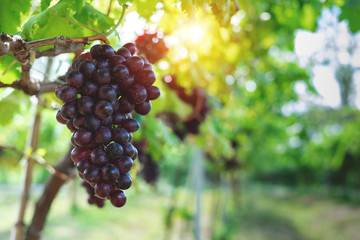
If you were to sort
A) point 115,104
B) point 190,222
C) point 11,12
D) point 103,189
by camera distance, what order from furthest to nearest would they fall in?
point 190,222, point 11,12, point 115,104, point 103,189

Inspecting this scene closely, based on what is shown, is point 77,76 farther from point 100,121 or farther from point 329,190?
point 329,190

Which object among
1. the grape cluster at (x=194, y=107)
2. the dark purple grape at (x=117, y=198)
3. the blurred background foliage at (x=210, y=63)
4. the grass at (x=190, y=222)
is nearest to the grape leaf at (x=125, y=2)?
the blurred background foliage at (x=210, y=63)

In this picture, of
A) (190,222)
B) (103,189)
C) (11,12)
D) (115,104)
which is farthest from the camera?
(190,222)

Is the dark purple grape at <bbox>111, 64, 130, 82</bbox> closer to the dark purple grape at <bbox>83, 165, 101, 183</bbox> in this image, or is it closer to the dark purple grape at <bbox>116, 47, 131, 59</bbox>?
the dark purple grape at <bbox>116, 47, 131, 59</bbox>

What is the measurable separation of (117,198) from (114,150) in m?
0.12

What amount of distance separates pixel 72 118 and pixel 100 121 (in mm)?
83

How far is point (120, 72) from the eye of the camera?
0.83 metres

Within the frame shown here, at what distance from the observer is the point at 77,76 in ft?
2.67

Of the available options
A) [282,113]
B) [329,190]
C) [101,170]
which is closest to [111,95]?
[101,170]

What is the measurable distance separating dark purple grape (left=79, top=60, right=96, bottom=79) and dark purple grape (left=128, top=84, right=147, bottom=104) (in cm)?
12

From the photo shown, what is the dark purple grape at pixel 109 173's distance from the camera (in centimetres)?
77

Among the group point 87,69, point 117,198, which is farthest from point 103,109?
point 117,198

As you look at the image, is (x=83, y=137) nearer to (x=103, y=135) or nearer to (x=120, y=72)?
(x=103, y=135)

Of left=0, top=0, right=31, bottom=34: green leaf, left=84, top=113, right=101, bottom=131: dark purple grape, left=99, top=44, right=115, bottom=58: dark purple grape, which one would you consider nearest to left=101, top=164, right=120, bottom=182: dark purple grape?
left=84, top=113, right=101, bottom=131: dark purple grape
